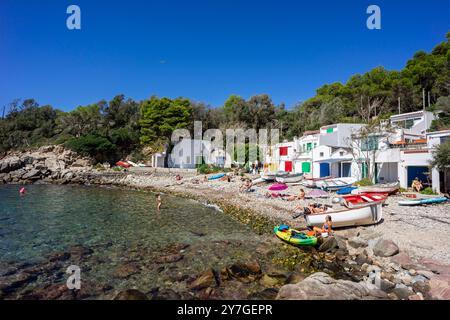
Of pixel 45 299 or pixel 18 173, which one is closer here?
pixel 45 299

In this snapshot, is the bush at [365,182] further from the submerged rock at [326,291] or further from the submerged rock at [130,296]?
the submerged rock at [130,296]

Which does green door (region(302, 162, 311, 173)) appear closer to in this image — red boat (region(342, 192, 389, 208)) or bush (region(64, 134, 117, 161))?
red boat (region(342, 192, 389, 208))

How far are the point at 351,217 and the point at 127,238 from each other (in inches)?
454

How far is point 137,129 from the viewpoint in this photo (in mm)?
62938

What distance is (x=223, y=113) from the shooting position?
66250 millimetres

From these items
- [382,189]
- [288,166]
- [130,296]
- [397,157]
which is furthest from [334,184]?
[130,296]

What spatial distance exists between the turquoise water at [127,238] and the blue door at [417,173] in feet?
52.3

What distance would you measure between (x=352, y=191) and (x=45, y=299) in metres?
19.5

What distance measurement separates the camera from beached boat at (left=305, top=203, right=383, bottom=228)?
1279 cm

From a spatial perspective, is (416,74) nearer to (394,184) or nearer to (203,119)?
(394,184)

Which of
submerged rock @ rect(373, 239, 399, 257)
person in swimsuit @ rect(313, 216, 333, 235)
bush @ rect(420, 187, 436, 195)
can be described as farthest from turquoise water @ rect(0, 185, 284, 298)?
bush @ rect(420, 187, 436, 195)

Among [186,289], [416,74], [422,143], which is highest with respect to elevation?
[416,74]

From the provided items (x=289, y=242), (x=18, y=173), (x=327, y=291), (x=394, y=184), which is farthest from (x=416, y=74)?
(x=18, y=173)
